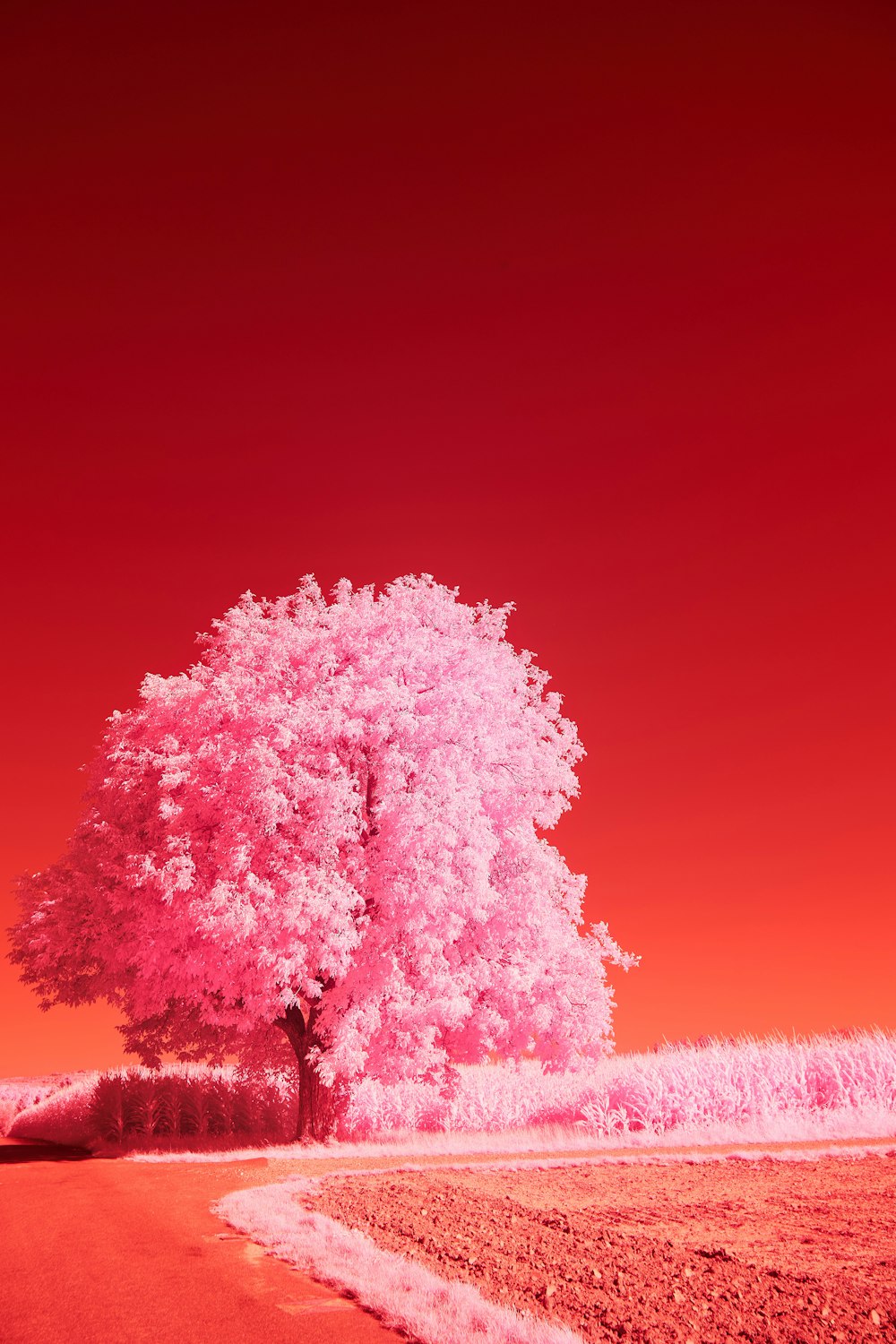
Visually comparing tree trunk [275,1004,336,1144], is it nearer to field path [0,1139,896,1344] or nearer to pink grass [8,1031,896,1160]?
pink grass [8,1031,896,1160]

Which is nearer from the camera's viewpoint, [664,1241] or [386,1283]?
[386,1283]

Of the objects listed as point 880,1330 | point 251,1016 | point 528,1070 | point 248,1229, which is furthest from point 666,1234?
point 528,1070

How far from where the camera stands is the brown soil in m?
8.55

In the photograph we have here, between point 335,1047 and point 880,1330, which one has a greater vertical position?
point 335,1047

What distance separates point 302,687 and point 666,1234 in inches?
607

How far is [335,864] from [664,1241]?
13.1 meters

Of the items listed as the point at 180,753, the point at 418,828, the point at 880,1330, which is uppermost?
the point at 180,753

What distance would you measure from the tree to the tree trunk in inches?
2.2

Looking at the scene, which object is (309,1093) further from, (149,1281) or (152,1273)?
(149,1281)

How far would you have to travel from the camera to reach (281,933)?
22078 mm

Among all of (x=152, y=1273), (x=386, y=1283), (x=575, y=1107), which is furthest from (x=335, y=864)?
(x=386, y=1283)

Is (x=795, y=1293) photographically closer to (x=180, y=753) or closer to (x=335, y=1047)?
(x=335, y=1047)

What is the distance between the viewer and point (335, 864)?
23.4 metres

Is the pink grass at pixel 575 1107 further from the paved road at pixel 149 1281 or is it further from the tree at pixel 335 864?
the paved road at pixel 149 1281
